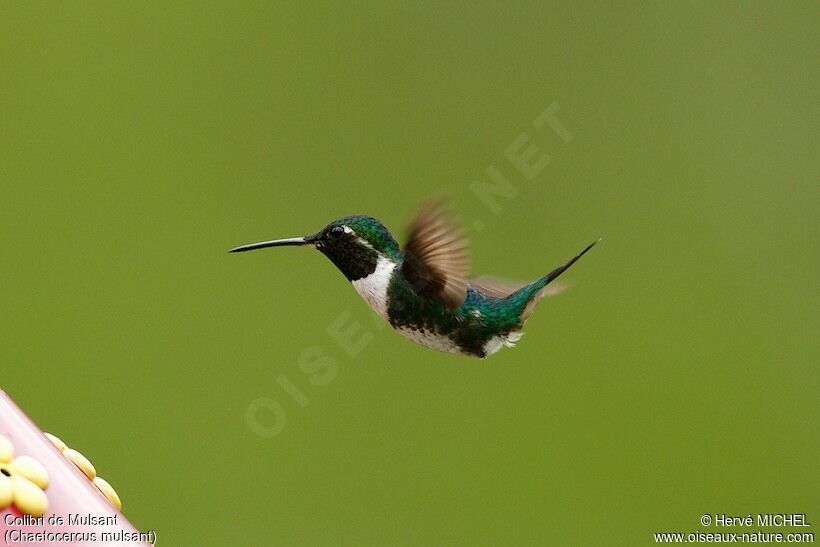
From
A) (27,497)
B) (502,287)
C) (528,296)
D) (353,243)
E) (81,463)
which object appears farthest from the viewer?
(502,287)

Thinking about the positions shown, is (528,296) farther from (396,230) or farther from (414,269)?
(396,230)

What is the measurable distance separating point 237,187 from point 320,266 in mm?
434

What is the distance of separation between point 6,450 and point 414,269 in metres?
0.58

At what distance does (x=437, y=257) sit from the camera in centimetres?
158

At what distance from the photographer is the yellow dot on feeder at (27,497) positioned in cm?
117

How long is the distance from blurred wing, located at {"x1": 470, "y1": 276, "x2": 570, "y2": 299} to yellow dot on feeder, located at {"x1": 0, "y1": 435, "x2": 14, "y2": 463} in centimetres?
82

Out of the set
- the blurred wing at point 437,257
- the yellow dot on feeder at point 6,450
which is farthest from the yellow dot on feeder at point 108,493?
the blurred wing at point 437,257

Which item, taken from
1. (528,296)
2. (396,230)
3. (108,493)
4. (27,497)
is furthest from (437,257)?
(396,230)

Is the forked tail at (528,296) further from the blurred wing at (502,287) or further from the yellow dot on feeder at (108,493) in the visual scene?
the yellow dot on feeder at (108,493)

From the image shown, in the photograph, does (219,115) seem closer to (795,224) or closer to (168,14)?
(168,14)

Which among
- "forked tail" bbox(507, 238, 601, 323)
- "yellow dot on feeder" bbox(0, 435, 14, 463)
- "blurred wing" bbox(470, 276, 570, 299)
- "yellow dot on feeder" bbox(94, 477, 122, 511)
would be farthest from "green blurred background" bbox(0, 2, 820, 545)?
"yellow dot on feeder" bbox(0, 435, 14, 463)

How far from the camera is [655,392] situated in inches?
185

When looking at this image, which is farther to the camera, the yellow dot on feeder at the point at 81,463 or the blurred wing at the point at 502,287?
the blurred wing at the point at 502,287

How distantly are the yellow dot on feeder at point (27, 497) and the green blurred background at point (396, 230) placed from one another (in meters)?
2.40
